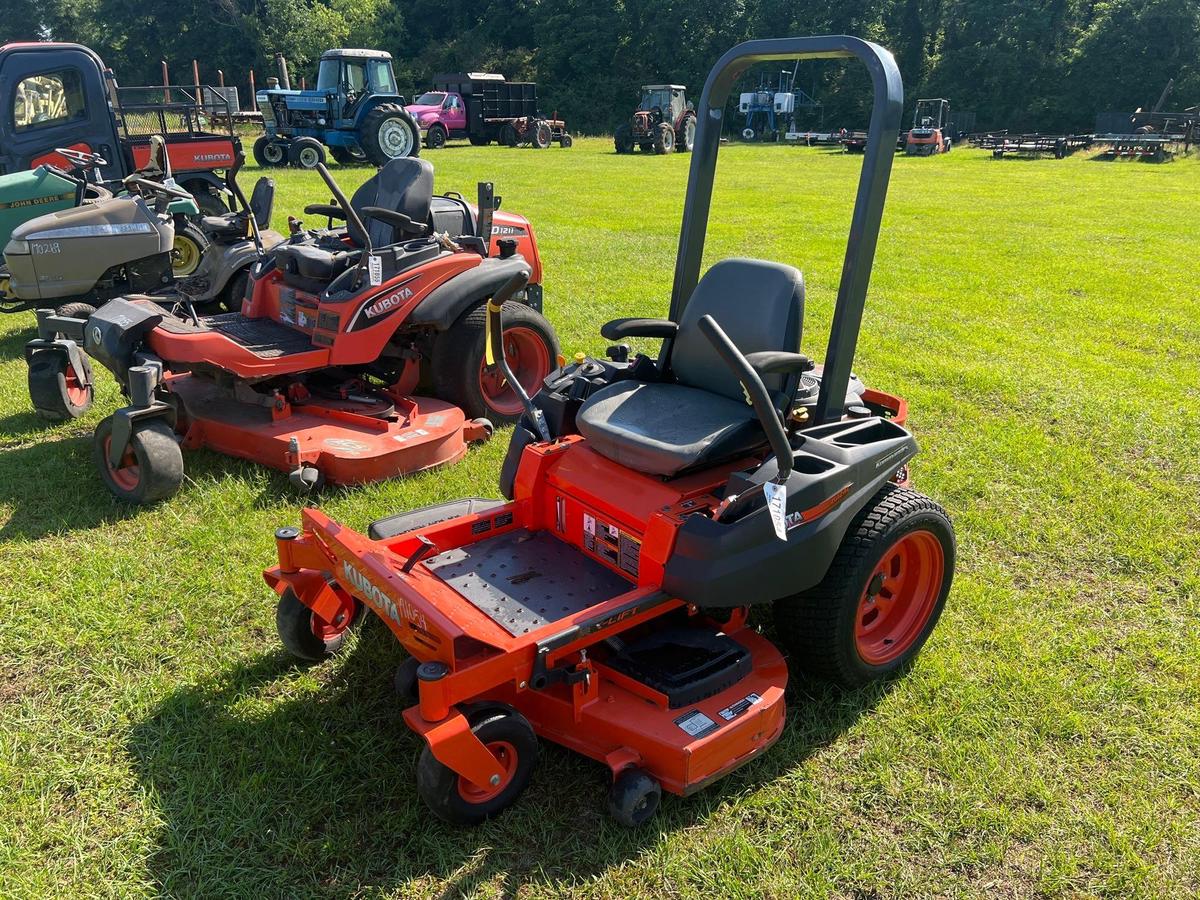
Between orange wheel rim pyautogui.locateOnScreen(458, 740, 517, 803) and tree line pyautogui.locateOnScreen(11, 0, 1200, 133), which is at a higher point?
tree line pyautogui.locateOnScreen(11, 0, 1200, 133)

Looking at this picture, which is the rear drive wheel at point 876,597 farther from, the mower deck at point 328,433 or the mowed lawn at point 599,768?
the mower deck at point 328,433

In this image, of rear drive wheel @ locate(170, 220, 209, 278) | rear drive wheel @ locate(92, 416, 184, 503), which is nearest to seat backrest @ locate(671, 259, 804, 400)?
rear drive wheel @ locate(92, 416, 184, 503)

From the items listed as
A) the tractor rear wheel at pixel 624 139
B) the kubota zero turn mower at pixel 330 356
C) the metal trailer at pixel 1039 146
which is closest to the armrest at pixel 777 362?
the kubota zero turn mower at pixel 330 356

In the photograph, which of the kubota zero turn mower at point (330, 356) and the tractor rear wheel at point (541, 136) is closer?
the kubota zero turn mower at point (330, 356)

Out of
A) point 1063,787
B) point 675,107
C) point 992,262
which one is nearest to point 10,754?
point 1063,787

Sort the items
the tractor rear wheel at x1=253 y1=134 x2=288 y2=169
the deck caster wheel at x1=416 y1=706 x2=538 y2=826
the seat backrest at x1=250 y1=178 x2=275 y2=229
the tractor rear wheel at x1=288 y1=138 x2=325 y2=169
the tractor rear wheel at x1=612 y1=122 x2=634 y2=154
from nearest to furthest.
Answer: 1. the deck caster wheel at x1=416 y1=706 x2=538 y2=826
2. the seat backrest at x1=250 y1=178 x2=275 y2=229
3. the tractor rear wheel at x1=288 y1=138 x2=325 y2=169
4. the tractor rear wheel at x1=253 y1=134 x2=288 y2=169
5. the tractor rear wheel at x1=612 y1=122 x2=634 y2=154

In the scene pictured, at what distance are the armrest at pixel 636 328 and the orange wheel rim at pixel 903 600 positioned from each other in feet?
3.98

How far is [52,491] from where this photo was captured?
466 centimetres

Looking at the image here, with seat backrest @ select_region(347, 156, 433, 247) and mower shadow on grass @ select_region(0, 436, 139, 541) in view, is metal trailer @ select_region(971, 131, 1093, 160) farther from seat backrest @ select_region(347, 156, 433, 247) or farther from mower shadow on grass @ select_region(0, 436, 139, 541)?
mower shadow on grass @ select_region(0, 436, 139, 541)

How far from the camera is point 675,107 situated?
2972 centimetres

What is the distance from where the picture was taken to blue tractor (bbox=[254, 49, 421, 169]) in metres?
19.9

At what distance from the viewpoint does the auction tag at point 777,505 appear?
255 cm

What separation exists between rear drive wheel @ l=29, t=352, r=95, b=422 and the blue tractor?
50.9 feet

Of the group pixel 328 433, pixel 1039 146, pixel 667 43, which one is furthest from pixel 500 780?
pixel 667 43
